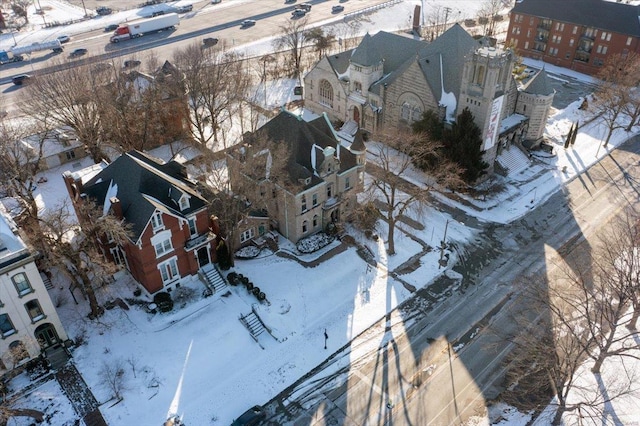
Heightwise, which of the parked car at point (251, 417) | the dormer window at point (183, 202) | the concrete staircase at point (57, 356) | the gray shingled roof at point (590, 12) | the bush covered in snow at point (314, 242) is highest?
the gray shingled roof at point (590, 12)

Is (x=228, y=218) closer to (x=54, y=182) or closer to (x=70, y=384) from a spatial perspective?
(x=70, y=384)

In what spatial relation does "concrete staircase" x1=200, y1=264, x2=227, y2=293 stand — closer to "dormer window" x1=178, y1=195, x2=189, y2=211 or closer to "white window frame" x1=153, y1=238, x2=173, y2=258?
"white window frame" x1=153, y1=238, x2=173, y2=258

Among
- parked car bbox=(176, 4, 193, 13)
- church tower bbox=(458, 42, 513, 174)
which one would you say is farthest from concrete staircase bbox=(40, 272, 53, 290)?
parked car bbox=(176, 4, 193, 13)

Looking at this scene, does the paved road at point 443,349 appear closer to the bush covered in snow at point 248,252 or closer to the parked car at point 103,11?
the bush covered in snow at point 248,252

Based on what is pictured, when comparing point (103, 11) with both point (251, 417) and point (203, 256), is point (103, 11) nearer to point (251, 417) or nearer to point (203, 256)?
point (203, 256)

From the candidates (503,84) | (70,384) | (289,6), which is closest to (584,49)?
(503,84)

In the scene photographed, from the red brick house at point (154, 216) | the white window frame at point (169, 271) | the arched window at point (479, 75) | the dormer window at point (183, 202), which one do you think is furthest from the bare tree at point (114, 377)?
the arched window at point (479, 75)

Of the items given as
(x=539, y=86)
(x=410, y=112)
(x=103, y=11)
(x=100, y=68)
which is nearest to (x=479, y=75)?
(x=410, y=112)
